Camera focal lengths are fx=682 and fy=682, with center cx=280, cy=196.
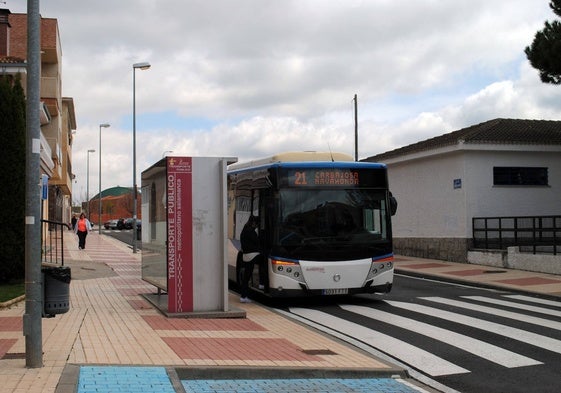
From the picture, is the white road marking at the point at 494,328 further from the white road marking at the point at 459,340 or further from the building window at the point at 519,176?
the building window at the point at 519,176

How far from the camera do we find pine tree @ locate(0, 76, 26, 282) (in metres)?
15.2

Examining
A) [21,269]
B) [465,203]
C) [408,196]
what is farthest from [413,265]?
[21,269]

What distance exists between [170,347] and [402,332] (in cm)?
385

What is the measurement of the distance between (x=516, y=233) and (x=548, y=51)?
621 cm

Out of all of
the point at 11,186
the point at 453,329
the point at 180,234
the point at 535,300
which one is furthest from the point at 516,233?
the point at 11,186

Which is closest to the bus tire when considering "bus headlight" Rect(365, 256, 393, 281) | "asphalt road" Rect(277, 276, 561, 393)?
"asphalt road" Rect(277, 276, 561, 393)

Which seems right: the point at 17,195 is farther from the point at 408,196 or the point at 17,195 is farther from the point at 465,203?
the point at 408,196

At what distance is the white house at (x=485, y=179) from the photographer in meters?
25.5

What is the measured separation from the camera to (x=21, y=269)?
15617 millimetres

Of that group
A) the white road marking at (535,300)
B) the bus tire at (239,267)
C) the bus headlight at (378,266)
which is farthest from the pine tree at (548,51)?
the bus tire at (239,267)

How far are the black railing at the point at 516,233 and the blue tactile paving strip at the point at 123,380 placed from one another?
17524mm

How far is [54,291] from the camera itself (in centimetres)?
791

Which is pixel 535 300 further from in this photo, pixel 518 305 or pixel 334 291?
pixel 334 291

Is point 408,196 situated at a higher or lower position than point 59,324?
higher
